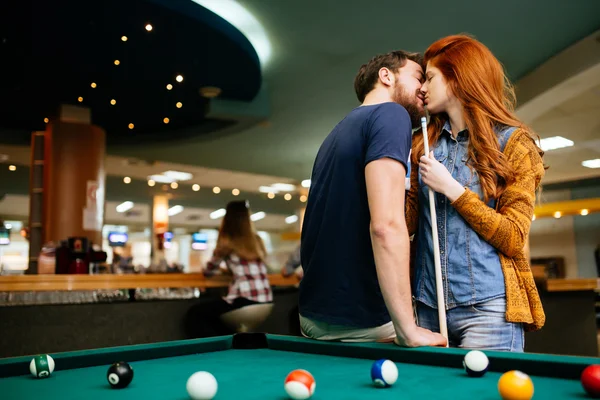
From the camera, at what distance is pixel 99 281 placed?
4043 millimetres

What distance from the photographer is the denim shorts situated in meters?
1.67

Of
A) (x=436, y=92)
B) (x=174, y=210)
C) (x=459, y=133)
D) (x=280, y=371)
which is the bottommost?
(x=280, y=371)

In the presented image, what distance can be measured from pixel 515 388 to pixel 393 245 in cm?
71

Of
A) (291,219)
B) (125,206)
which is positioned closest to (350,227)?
(125,206)

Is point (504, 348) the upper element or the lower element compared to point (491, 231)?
lower

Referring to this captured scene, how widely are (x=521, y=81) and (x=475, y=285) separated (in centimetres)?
569

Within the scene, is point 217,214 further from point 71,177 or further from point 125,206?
point 71,177

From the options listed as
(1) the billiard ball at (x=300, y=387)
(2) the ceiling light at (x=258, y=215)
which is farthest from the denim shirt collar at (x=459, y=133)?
(2) the ceiling light at (x=258, y=215)

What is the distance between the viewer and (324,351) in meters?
1.76

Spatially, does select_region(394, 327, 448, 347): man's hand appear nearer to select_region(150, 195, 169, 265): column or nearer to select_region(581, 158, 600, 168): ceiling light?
select_region(581, 158, 600, 168): ceiling light

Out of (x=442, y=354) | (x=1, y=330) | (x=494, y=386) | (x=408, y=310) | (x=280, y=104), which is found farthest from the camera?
(x=280, y=104)

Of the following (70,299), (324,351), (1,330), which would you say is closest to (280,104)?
(70,299)

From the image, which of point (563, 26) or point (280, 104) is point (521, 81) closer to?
point (563, 26)

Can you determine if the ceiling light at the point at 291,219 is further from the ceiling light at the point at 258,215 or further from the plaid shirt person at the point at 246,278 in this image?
the plaid shirt person at the point at 246,278
